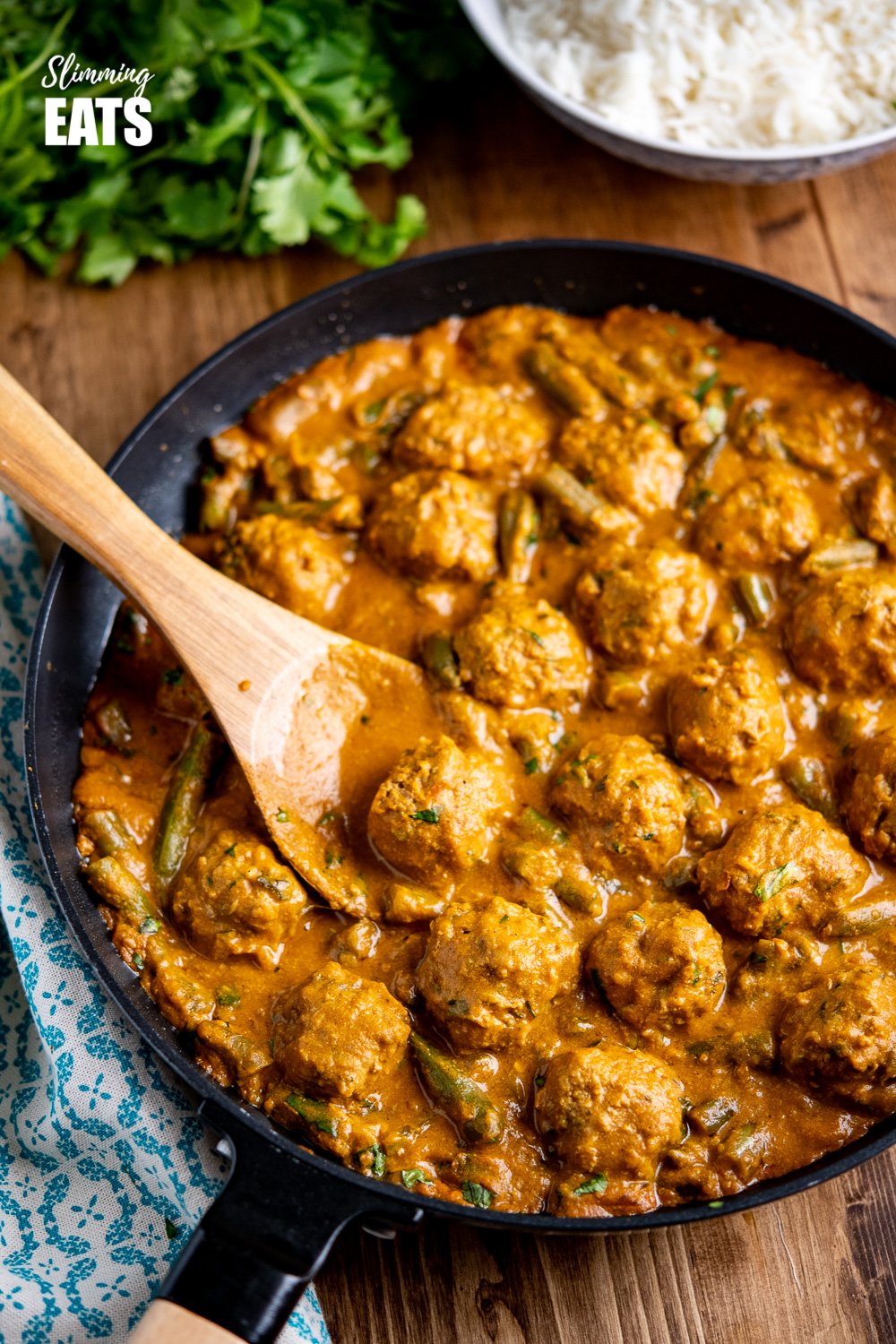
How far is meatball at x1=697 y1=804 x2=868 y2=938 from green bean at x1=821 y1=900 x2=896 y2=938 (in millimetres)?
24

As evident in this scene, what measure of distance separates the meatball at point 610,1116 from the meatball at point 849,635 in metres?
1.21

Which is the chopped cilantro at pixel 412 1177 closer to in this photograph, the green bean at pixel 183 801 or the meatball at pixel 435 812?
the meatball at pixel 435 812

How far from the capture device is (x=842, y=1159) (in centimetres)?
297

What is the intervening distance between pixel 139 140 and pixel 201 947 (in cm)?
274

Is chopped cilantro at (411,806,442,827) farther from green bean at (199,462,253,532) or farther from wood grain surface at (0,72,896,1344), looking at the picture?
wood grain surface at (0,72,896,1344)

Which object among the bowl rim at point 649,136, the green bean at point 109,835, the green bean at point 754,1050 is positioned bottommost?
the green bean at point 109,835

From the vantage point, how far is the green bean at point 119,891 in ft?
11.6

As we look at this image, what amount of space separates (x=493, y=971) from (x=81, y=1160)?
1.26 m

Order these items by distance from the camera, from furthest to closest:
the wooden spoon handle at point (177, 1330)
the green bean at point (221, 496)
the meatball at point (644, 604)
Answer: the green bean at point (221, 496), the meatball at point (644, 604), the wooden spoon handle at point (177, 1330)

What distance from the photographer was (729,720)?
138 inches

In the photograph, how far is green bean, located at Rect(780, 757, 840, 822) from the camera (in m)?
3.59

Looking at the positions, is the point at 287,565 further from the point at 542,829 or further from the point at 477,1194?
the point at 477,1194

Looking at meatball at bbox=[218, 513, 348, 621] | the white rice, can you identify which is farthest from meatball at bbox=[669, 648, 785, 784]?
the white rice

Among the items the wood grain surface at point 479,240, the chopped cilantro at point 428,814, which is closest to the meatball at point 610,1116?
the chopped cilantro at point 428,814
